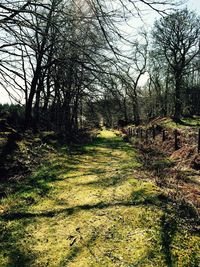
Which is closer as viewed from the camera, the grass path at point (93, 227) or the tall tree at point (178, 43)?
the grass path at point (93, 227)

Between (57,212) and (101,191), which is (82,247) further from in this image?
(101,191)

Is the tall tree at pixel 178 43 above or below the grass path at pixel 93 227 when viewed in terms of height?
above

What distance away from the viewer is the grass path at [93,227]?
151 inches

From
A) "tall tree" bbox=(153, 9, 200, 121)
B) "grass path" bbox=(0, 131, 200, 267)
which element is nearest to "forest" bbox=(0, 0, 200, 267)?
"grass path" bbox=(0, 131, 200, 267)

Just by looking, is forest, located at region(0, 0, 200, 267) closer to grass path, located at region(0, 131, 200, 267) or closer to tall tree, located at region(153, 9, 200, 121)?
grass path, located at region(0, 131, 200, 267)

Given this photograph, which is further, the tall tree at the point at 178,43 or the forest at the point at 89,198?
the tall tree at the point at 178,43

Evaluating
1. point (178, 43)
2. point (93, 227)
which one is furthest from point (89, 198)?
point (178, 43)

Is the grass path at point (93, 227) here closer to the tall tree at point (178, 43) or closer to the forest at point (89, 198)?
the forest at point (89, 198)

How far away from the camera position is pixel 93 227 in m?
4.65

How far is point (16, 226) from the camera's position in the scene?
15.8 ft

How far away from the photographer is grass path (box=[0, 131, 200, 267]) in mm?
3826

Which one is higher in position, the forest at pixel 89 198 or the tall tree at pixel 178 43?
the tall tree at pixel 178 43

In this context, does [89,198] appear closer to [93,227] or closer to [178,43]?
[93,227]

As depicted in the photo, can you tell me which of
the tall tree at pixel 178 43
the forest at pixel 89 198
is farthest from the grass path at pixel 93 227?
the tall tree at pixel 178 43
